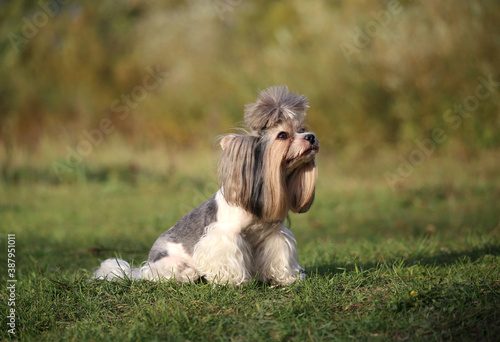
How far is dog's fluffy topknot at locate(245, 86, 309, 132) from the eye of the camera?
175 inches

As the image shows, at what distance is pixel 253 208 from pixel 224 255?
459 mm

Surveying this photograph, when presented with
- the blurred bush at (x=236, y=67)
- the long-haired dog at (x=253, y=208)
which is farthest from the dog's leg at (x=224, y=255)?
the blurred bush at (x=236, y=67)

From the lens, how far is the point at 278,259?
4750mm

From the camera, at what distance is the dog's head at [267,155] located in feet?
14.4

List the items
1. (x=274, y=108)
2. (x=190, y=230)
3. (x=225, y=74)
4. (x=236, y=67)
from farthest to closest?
(x=236, y=67) → (x=225, y=74) → (x=190, y=230) → (x=274, y=108)

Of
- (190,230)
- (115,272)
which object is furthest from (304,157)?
(115,272)

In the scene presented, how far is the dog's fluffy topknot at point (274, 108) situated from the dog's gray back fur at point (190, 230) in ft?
2.71

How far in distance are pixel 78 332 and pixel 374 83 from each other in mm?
Answer: 13391

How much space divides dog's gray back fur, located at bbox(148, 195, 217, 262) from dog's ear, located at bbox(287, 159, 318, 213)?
0.67 metres

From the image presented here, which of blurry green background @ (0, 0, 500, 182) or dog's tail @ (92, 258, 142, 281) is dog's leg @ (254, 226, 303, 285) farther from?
blurry green background @ (0, 0, 500, 182)

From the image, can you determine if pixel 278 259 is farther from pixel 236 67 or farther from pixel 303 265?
pixel 236 67

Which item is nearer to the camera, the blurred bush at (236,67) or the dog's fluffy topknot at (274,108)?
the dog's fluffy topknot at (274,108)

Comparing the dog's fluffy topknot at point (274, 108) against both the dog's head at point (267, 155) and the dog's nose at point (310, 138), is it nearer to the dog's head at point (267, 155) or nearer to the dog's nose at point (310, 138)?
Answer: the dog's head at point (267, 155)

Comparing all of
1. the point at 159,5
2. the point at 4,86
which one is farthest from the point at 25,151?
the point at 159,5
